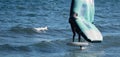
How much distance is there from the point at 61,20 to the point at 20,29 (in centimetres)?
436

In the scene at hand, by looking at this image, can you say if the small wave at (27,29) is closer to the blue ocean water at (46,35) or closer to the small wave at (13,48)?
the blue ocean water at (46,35)

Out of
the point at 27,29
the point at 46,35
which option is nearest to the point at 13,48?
the point at 46,35

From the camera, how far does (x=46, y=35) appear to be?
18.6 metres

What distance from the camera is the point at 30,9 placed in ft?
99.6

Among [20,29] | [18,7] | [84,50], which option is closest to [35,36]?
[20,29]

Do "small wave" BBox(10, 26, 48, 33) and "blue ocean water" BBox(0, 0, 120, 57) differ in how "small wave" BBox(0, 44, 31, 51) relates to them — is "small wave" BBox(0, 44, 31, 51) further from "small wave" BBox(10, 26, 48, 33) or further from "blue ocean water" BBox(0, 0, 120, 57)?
"small wave" BBox(10, 26, 48, 33)

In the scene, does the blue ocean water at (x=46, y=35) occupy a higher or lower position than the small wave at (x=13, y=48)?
lower

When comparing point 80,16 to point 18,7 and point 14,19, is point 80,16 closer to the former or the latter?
point 14,19

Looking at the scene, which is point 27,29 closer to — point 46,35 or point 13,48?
point 46,35

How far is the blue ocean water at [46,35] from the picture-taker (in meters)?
14.2

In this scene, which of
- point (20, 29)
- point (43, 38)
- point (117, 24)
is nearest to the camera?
point (43, 38)

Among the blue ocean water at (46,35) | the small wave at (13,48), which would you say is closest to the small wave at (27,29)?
the blue ocean water at (46,35)

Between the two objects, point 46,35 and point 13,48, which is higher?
point 13,48

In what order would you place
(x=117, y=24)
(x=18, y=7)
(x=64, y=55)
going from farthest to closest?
(x=18, y=7)
(x=117, y=24)
(x=64, y=55)
